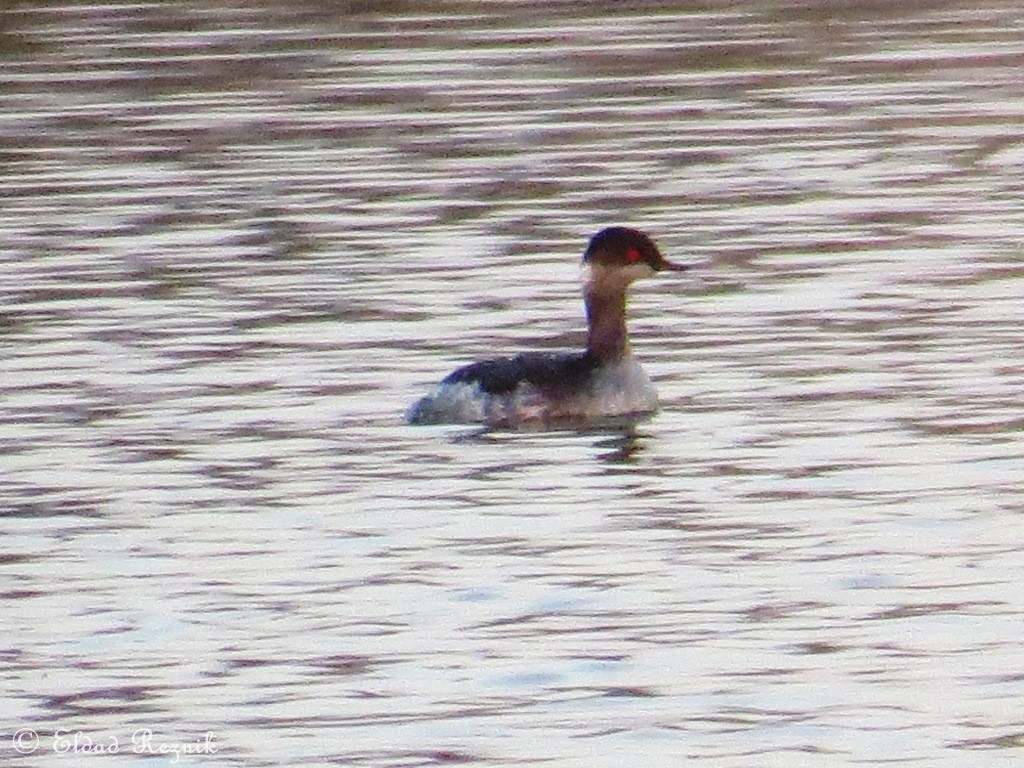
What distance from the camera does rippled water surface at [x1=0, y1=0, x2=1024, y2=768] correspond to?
35.6 feet

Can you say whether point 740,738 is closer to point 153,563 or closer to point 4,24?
point 153,563

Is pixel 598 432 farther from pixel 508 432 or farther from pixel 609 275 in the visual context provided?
pixel 609 275

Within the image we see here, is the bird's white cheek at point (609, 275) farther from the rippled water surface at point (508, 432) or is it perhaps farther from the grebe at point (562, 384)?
the rippled water surface at point (508, 432)

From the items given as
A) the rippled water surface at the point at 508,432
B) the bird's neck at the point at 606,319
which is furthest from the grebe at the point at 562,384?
the rippled water surface at the point at 508,432

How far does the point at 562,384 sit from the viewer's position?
16.3 m

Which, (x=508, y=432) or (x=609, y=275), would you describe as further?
(x=609, y=275)

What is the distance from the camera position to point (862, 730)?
1035cm

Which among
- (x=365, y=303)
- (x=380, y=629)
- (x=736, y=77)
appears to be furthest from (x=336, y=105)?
(x=380, y=629)

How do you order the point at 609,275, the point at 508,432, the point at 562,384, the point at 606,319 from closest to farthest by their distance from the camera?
the point at 508,432 < the point at 562,384 < the point at 606,319 < the point at 609,275

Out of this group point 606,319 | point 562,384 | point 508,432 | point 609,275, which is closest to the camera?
point 508,432

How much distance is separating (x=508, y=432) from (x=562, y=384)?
39cm

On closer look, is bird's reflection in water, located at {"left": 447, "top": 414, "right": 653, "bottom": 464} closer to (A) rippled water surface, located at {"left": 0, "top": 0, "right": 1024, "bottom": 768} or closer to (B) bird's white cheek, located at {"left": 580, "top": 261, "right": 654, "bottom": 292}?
(A) rippled water surface, located at {"left": 0, "top": 0, "right": 1024, "bottom": 768}

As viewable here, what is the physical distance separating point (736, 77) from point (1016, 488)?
15.2m

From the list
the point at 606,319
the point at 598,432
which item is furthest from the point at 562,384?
the point at 606,319
